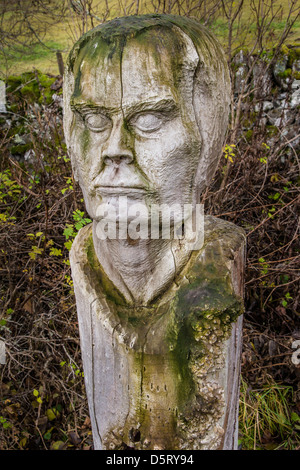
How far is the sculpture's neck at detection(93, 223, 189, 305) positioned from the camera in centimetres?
111

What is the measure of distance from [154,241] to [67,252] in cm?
246

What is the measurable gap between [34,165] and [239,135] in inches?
82.9

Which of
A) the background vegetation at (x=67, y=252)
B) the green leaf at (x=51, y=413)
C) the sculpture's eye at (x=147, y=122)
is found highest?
the sculpture's eye at (x=147, y=122)

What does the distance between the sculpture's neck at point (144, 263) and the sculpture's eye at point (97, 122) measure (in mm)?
320

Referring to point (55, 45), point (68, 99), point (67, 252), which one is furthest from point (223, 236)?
point (55, 45)

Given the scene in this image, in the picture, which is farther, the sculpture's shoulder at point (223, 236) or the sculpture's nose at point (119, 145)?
the sculpture's shoulder at point (223, 236)

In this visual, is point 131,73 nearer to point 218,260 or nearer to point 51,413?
point 218,260

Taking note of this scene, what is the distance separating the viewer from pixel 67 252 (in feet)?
11.3

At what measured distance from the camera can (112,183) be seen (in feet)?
3.20

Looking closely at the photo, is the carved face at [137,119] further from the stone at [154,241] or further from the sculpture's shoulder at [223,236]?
the sculpture's shoulder at [223,236]

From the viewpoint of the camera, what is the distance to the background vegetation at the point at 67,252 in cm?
278

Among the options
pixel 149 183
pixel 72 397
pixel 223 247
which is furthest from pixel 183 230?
pixel 72 397

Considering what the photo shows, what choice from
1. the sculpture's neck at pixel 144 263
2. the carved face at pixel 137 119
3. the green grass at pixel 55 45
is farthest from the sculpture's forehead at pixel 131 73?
the green grass at pixel 55 45

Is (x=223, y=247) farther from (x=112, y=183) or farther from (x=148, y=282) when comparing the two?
(x=112, y=183)
